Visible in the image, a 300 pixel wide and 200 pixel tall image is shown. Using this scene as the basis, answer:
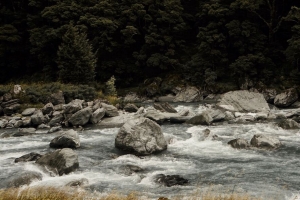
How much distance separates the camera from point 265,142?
16641 millimetres

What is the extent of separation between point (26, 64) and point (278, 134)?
43.4 m

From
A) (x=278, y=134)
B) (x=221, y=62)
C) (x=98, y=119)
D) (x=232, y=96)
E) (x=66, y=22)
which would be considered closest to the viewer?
(x=278, y=134)

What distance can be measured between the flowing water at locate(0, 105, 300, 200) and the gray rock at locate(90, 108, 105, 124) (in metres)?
3.84

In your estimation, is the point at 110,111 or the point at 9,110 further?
the point at 110,111

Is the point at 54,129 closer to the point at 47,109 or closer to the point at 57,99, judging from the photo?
the point at 47,109

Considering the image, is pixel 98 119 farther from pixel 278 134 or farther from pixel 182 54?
pixel 182 54

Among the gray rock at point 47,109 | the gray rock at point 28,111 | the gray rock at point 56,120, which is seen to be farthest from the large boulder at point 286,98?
the gray rock at point 28,111

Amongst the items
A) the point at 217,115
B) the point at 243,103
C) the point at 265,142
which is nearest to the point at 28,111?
the point at 217,115

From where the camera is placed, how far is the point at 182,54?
4841 centimetres

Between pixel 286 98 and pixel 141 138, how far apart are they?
22.8m

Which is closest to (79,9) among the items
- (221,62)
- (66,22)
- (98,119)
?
(66,22)

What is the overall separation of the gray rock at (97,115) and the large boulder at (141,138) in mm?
7473

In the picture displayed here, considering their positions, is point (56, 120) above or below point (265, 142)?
below

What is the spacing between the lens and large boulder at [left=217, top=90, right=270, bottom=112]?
27812 mm
